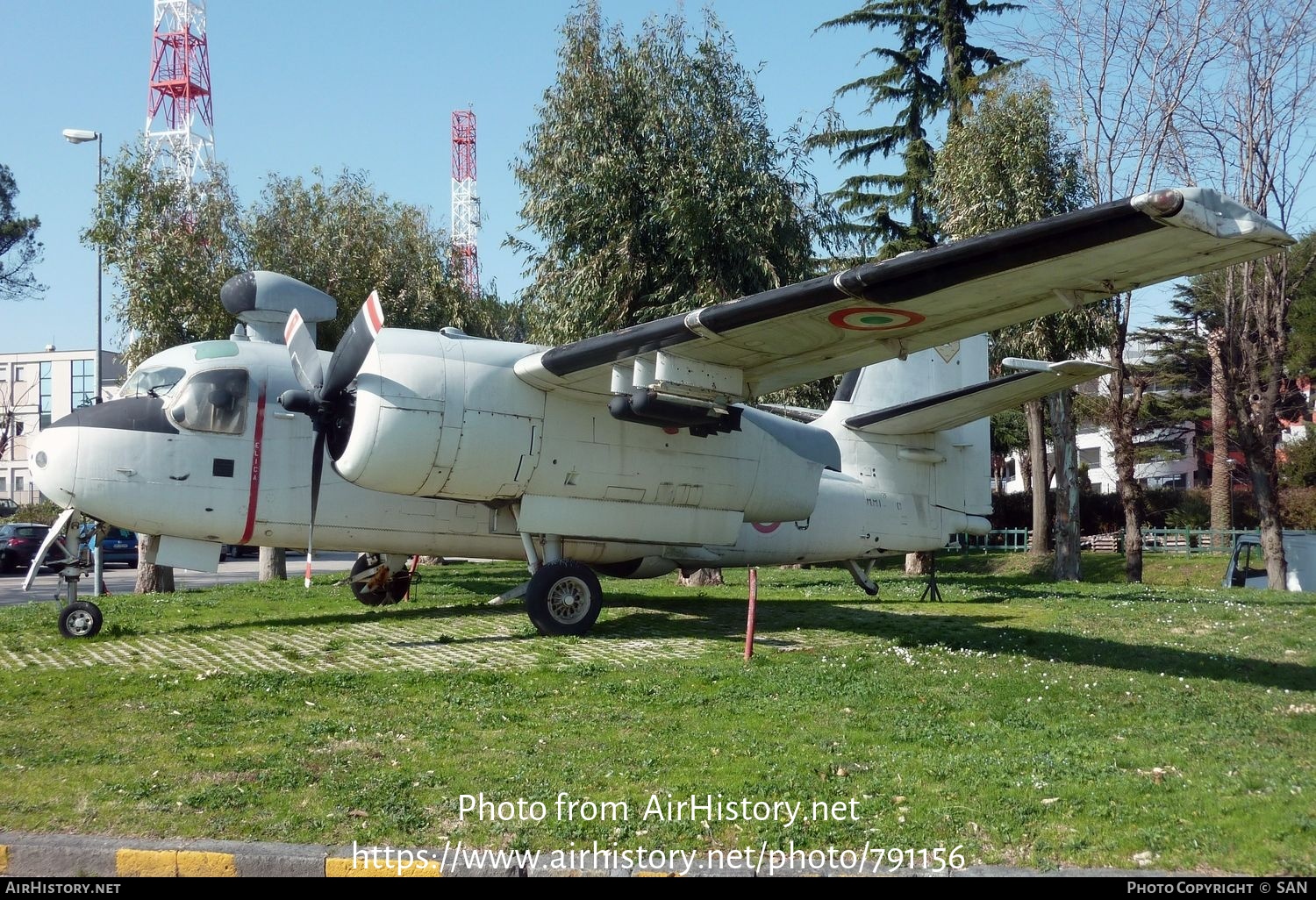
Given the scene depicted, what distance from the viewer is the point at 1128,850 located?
4988mm

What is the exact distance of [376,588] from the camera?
1505 centimetres

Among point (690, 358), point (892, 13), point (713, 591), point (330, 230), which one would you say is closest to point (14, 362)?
point (330, 230)

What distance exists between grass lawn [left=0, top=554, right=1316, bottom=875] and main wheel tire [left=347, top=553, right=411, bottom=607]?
157cm

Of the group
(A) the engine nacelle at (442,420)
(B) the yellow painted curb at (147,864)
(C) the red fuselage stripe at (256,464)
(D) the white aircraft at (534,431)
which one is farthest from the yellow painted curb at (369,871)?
(C) the red fuselage stripe at (256,464)

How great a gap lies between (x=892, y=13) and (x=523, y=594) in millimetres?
27169

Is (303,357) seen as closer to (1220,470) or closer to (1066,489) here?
(1066,489)

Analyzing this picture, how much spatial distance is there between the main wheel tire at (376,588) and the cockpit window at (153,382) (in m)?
3.81

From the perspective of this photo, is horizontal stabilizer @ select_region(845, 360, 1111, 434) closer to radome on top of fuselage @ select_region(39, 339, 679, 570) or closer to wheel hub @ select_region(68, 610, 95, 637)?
radome on top of fuselage @ select_region(39, 339, 679, 570)

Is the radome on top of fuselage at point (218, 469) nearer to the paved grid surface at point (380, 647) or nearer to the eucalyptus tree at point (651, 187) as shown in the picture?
the paved grid surface at point (380, 647)

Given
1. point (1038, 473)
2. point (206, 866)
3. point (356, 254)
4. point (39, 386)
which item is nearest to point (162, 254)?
point (356, 254)

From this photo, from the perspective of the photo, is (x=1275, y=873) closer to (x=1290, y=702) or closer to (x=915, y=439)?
(x=1290, y=702)

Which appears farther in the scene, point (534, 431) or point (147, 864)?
point (534, 431)

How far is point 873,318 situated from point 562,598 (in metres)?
4.78

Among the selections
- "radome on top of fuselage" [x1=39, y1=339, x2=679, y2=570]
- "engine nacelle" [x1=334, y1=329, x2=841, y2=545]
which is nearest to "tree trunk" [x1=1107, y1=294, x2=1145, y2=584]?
"engine nacelle" [x1=334, y1=329, x2=841, y2=545]
